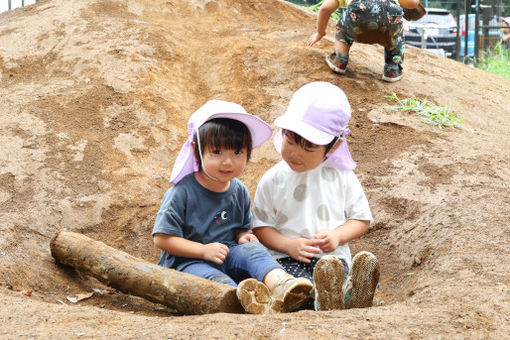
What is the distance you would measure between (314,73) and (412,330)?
13.9ft

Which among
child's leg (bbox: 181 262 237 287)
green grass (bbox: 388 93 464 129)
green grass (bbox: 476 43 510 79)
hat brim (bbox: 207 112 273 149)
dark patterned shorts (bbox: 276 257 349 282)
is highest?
hat brim (bbox: 207 112 273 149)

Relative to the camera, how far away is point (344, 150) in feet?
10.7

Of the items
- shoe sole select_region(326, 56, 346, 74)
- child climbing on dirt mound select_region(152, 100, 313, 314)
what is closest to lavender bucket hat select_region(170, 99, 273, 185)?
child climbing on dirt mound select_region(152, 100, 313, 314)

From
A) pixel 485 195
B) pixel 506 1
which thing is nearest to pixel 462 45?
pixel 506 1

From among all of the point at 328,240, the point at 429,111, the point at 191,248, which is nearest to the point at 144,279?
the point at 191,248

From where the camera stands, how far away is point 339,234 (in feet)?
10.3

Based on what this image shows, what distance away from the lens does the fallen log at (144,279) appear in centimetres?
267

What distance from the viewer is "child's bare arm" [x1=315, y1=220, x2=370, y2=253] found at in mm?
3074

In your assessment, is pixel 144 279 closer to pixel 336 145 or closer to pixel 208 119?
pixel 208 119

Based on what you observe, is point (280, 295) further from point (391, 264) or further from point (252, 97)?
point (252, 97)

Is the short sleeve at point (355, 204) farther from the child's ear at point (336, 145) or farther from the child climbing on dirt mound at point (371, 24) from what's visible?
the child climbing on dirt mound at point (371, 24)

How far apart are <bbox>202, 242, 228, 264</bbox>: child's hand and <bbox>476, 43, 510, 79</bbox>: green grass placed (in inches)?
350

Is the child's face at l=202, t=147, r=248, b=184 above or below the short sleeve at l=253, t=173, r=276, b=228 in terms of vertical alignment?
above

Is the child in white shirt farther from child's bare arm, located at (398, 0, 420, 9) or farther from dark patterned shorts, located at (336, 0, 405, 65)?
child's bare arm, located at (398, 0, 420, 9)
